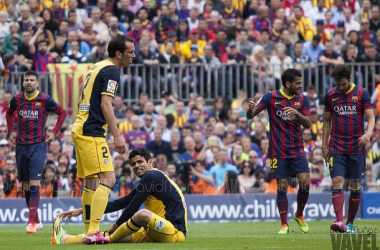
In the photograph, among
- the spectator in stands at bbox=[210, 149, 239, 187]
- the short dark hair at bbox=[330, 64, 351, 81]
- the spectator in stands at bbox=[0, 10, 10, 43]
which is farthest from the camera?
the spectator in stands at bbox=[0, 10, 10, 43]

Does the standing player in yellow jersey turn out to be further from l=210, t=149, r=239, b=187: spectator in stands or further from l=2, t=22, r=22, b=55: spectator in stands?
l=2, t=22, r=22, b=55: spectator in stands

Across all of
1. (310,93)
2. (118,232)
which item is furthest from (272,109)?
(310,93)

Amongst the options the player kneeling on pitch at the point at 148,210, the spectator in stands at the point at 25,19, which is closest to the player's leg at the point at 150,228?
the player kneeling on pitch at the point at 148,210

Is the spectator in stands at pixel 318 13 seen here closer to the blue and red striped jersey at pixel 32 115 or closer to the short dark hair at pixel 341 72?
the blue and red striped jersey at pixel 32 115

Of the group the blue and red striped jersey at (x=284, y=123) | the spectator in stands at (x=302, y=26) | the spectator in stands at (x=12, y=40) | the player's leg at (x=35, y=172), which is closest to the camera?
the blue and red striped jersey at (x=284, y=123)

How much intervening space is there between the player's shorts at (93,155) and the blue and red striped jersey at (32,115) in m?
4.31

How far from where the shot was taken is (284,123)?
1455cm

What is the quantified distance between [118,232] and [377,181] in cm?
1077

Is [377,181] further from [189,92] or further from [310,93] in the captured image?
[189,92]

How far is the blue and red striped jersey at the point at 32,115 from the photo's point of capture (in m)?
15.7

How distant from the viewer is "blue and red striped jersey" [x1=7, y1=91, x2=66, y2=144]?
15742 millimetres

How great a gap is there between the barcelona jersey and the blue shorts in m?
4.25

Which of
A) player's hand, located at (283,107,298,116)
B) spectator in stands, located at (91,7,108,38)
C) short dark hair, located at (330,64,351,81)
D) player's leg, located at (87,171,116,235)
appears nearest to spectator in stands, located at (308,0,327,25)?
spectator in stands, located at (91,7,108,38)

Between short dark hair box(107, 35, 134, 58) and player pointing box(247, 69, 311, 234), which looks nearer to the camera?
short dark hair box(107, 35, 134, 58)
